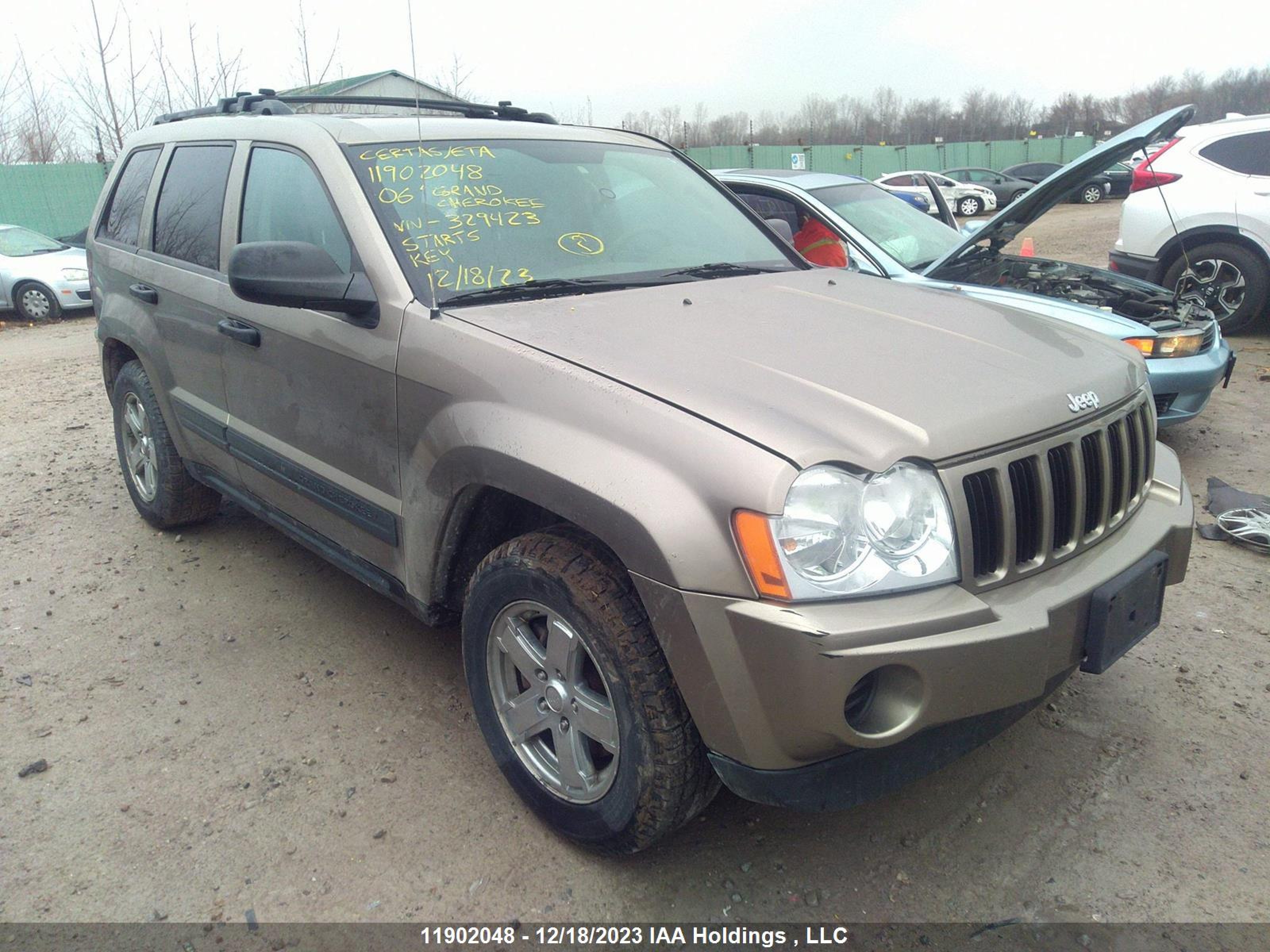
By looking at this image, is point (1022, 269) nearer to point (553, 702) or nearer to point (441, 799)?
point (553, 702)

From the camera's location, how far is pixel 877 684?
1956 millimetres

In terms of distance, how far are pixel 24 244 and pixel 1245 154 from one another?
50.6 ft

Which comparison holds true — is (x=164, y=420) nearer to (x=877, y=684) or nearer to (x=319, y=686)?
(x=319, y=686)

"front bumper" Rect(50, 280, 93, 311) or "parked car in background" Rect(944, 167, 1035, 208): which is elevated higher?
"parked car in background" Rect(944, 167, 1035, 208)

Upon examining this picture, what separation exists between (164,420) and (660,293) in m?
2.52

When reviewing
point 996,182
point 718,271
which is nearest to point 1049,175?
point 718,271

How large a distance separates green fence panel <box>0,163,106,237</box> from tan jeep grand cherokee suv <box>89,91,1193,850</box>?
2096 cm

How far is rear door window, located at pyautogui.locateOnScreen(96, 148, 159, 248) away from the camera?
4.20 meters

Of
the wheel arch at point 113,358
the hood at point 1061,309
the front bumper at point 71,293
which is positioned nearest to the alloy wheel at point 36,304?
the front bumper at point 71,293

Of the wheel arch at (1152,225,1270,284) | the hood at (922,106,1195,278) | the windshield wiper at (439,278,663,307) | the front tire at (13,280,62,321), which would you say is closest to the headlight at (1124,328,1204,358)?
the hood at (922,106,1195,278)

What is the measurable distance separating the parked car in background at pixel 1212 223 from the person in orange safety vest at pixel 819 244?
3.49m

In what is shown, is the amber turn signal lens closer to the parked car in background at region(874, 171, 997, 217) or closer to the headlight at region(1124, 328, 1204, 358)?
the headlight at region(1124, 328, 1204, 358)

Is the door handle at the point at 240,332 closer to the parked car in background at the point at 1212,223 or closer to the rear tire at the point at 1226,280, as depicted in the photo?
the parked car in background at the point at 1212,223

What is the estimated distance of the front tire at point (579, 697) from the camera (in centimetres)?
212
